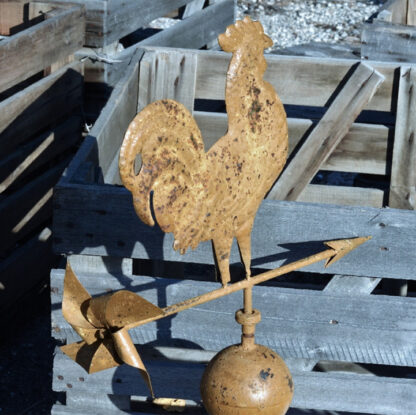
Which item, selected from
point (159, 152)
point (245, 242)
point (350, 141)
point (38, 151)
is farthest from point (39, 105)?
point (159, 152)

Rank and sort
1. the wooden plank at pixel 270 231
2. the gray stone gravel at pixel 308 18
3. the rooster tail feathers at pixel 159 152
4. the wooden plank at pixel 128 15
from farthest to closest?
the gray stone gravel at pixel 308 18 < the wooden plank at pixel 128 15 < the wooden plank at pixel 270 231 < the rooster tail feathers at pixel 159 152

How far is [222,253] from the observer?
7.25ft

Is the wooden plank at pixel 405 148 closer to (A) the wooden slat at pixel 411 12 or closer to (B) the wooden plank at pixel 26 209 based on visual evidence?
(B) the wooden plank at pixel 26 209

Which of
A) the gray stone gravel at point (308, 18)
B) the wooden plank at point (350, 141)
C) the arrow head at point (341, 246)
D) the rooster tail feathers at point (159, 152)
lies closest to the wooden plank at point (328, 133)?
the wooden plank at point (350, 141)

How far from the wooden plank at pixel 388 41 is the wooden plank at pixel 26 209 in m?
2.12

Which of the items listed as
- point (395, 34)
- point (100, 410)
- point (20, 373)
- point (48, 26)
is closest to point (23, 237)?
point (20, 373)

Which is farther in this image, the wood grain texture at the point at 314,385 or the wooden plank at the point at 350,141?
the wooden plank at the point at 350,141

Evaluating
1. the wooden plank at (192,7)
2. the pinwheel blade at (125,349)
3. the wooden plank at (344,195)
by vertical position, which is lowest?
the wooden plank at (344,195)

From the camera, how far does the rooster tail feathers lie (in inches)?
71.6

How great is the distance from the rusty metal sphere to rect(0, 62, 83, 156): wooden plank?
195 cm

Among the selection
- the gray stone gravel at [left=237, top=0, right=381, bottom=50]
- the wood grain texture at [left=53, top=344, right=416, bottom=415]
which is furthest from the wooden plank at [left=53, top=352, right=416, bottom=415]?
the gray stone gravel at [left=237, top=0, right=381, bottom=50]

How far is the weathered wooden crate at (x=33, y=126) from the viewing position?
3846 millimetres

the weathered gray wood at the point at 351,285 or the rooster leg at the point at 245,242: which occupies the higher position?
the rooster leg at the point at 245,242

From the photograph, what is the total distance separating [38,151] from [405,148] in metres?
1.79
